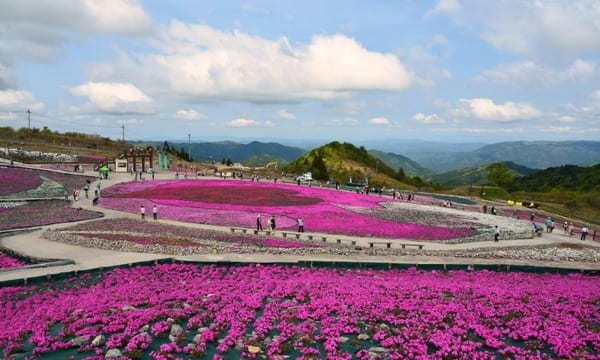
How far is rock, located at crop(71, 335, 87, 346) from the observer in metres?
16.0

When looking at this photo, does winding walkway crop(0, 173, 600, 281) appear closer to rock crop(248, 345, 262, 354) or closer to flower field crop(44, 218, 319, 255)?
flower field crop(44, 218, 319, 255)

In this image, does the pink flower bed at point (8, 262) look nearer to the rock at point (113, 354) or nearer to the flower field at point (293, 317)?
the flower field at point (293, 317)

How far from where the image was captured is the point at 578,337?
58.0ft

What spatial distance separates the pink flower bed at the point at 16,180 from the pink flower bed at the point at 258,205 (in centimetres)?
1132

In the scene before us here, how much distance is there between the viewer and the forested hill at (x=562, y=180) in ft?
493

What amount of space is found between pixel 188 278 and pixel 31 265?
961cm

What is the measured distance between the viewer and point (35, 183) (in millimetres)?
62438

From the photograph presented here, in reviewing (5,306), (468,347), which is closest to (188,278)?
(5,306)

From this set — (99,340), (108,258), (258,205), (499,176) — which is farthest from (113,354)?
(499,176)

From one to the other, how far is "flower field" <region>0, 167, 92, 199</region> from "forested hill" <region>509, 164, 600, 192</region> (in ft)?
511

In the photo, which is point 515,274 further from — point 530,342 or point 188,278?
point 188,278

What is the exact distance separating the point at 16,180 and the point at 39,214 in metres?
24.7

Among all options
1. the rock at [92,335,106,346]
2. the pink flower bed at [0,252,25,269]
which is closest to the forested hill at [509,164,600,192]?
the rock at [92,335,106,346]

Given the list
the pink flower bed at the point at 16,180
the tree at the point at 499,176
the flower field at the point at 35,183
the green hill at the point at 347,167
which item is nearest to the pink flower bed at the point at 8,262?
the flower field at the point at 35,183
